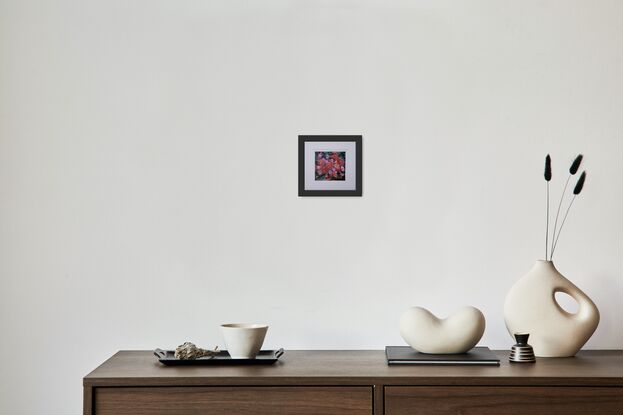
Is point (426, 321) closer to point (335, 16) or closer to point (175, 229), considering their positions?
point (175, 229)

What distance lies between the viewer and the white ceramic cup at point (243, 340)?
6.92 ft

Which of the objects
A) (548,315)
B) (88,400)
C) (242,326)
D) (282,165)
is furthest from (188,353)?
(548,315)

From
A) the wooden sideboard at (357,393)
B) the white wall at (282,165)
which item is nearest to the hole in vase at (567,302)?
the white wall at (282,165)

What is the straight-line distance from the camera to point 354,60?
2461mm

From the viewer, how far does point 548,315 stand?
2.17 meters

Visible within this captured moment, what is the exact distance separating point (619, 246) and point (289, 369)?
118 centimetres

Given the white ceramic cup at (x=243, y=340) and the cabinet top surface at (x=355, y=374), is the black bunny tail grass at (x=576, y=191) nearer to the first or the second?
the cabinet top surface at (x=355, y=374)

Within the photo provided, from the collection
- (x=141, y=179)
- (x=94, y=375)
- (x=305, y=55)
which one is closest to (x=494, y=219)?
(x=305, y=55)

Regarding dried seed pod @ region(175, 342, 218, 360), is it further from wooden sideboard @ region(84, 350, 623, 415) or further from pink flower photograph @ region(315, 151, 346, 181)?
pink flower photograph @ region(315, 151, 346, 181)

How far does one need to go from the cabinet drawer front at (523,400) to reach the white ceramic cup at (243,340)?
513mm

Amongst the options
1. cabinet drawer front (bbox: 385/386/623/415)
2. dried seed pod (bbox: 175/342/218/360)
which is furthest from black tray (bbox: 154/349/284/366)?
cabinet drawer front (bbox: 385/386/623/415)

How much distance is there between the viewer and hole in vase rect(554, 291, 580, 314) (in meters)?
2.39

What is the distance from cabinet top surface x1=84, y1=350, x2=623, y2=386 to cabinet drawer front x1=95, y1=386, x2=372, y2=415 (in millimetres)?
20

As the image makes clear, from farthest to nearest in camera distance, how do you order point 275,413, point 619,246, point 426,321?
1. point 619,246
2. point 426,321
3. point 275,413
